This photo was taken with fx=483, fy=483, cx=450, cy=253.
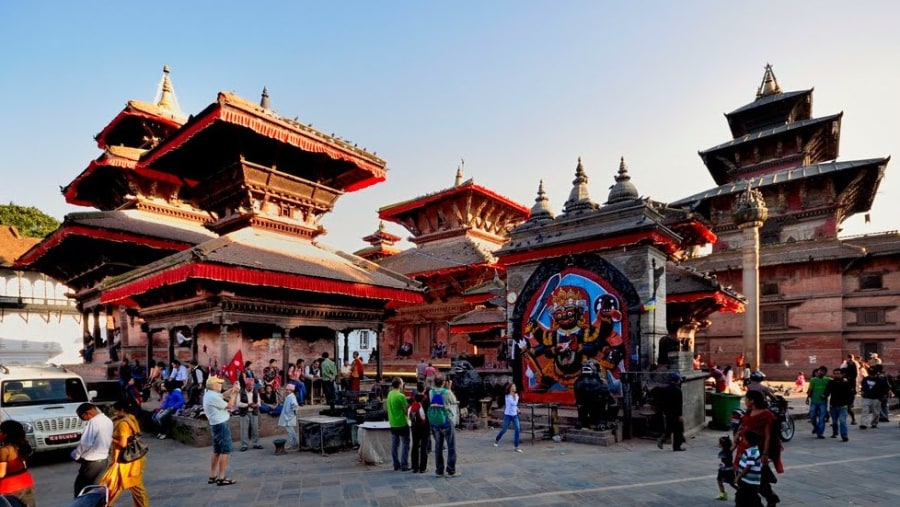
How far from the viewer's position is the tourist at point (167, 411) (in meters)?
12.4

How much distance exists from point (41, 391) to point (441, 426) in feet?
32.1

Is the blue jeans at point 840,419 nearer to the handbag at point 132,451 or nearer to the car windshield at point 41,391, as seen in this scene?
the handbag at point 132,451

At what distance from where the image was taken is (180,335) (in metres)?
18.6

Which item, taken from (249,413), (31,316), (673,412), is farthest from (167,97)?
(673,412)

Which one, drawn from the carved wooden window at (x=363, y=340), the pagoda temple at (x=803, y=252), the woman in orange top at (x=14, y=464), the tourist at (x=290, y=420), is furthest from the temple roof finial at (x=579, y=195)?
the carved wooden window at (x=363, y=340)

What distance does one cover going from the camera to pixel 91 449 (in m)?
5.93

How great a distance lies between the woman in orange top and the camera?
4.92m

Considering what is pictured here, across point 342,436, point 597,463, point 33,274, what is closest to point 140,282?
point 342,436

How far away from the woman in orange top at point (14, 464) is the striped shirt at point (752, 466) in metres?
7.66

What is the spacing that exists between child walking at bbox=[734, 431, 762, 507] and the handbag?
6.82 metres

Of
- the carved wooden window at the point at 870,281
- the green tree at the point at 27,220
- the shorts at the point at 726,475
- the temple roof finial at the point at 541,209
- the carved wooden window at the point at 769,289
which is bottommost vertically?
the shorts at the point at 726,475

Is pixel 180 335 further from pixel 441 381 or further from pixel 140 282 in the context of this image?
pixel 441 381

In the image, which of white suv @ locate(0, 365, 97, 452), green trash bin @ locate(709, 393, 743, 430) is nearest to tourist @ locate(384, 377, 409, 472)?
white suv @ locate(0, 365, 97, 452)

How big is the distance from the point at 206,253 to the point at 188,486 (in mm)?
6519
